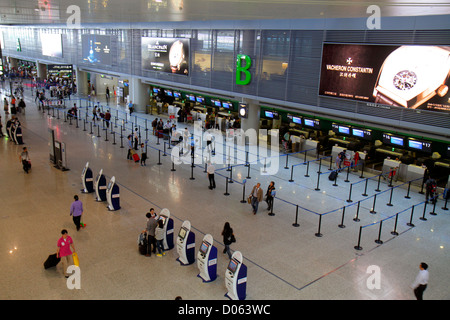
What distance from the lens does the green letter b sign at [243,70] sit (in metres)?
22.5

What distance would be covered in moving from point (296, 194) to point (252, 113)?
29.9 ft

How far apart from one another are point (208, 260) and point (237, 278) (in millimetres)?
1055

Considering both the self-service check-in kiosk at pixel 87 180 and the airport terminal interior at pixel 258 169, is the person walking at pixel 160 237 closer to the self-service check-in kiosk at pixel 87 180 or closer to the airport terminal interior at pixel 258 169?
the airport terminal interior at pixel 258 169

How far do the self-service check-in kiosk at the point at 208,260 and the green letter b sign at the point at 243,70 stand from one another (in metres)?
15.0

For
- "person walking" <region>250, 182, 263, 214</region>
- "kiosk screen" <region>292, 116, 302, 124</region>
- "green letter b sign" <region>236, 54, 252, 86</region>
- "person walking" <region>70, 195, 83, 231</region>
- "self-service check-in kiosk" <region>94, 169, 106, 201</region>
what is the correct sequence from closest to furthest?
"person walking" <region>70, 195, 83, 231</region> → "person walking" <region>250, 182, 263, 214</region> → "self-service check-in kiosk" <region>94, 169, 106, 201</region> → "green letter b sign" <region>236, 54, 252, 86</region> → "kiosk screen" <region>292, 116, 302, 124</region>

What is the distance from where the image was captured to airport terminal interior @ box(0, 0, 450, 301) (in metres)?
9.78

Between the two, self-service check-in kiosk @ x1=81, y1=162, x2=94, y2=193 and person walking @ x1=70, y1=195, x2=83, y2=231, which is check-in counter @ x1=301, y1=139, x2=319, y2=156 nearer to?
self-service check-in kiosk @ x1=81, y1=162, x2=94, y2=193

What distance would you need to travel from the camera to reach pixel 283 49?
20609mm

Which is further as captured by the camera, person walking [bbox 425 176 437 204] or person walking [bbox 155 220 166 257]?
person walking [bbox 425 176 437 204]

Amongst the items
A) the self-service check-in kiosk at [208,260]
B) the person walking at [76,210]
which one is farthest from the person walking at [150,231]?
the person walking at [76,210]

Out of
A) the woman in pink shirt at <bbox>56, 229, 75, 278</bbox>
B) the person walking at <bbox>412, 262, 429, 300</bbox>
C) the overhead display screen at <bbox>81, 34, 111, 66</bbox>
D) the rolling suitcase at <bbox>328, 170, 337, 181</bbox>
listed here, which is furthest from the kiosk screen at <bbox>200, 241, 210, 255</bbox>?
the overhead display screen at <bbox>81, 34, 111, 66</bbox>

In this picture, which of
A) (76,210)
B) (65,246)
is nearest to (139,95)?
(76,210)

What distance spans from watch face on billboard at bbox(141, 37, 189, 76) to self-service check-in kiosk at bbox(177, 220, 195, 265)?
19.1 meters

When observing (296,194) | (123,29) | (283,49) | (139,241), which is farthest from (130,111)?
(139,241)
